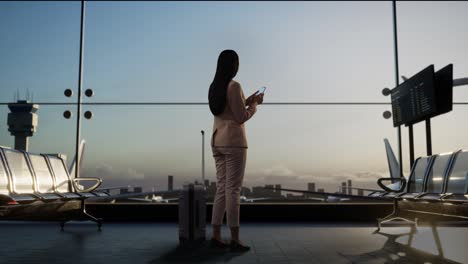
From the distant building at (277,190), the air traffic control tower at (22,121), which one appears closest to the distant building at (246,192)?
the distant building at (277,190)

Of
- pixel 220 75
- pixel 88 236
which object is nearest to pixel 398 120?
pixel 220 75

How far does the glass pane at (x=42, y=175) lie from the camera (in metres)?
4.53

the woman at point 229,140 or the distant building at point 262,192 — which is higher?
the woman at point 229,140

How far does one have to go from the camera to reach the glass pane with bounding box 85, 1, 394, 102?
20.4 feet

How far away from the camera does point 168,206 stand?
628 cm

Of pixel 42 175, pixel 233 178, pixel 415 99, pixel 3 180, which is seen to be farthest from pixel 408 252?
pixel 42 175

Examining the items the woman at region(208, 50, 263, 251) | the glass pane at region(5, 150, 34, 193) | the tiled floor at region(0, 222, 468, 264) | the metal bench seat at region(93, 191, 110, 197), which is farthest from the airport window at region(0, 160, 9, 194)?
the woman at region(208, 50, 263, 251)

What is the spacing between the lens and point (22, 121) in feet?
19.1

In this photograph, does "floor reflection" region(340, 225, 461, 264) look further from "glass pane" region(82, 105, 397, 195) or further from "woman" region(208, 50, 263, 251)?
"glass pane" region(82, 105, 397, 195)

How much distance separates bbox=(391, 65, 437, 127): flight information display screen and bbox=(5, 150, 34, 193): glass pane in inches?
164

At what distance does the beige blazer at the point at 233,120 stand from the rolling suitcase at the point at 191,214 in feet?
2.95

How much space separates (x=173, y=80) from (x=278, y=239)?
123 inches

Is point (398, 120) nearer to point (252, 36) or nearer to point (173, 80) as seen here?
point (252, 36)

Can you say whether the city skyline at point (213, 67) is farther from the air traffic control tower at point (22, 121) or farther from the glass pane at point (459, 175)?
the glass pane at point (459, 175)
